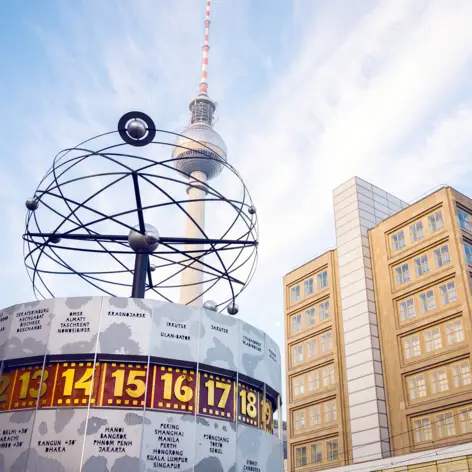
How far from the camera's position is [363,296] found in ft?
184

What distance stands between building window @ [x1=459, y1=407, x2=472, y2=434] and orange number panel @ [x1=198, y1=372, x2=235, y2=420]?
32.6m

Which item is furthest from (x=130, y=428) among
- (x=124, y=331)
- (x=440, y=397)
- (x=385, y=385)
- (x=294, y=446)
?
(x=294, y=446)

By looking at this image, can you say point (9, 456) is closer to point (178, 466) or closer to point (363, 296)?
point (178, 466)

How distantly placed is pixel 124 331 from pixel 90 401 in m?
2.17

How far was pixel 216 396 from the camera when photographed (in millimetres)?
17703

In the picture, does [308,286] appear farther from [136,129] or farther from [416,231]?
[136,129]

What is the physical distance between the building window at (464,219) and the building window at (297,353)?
21.1 m

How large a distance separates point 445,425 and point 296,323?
68.9 ft

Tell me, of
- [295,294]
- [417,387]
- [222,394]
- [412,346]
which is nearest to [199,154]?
[295,294]

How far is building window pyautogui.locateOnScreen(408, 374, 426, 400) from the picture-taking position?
48844mm

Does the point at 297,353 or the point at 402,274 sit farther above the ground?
the point at 402,274

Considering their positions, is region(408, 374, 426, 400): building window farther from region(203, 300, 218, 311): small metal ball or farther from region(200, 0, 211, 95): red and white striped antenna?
region(200, 0, 211, 95): red and white striped antenna

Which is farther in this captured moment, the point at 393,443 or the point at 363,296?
the point at 363,296

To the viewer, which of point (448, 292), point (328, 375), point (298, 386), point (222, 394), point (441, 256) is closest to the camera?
point (222, 394)
